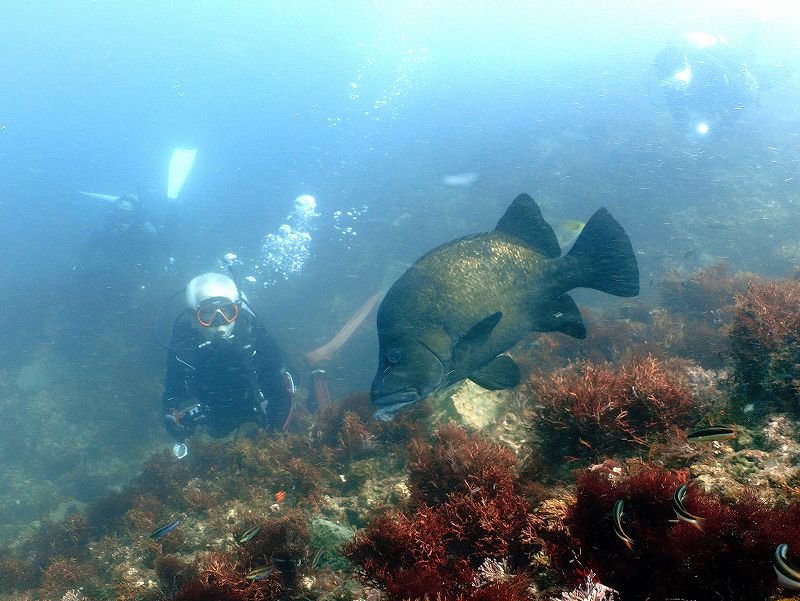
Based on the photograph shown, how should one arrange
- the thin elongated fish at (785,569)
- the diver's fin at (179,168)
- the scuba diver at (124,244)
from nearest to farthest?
the thin elongated fish at (785,569) < the scuba diver at (124,244) < the diver's fin at (179,168)

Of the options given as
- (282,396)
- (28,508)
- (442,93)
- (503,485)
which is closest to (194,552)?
(503,485)

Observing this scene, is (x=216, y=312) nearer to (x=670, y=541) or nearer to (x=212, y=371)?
(x=212, y=371)

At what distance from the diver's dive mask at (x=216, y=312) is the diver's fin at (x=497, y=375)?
7674 mm

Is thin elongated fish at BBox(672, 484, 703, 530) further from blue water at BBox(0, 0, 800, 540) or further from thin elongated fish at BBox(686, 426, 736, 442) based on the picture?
blue water at BBox(0, 0, 800, 540)

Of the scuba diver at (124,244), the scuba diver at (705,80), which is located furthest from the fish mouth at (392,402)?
the scuba diver at (705,80)

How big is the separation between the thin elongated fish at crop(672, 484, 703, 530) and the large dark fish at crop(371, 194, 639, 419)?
5.68 ft

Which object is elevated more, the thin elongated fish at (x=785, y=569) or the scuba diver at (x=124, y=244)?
the thin elongated fish at (x=785, y=569)

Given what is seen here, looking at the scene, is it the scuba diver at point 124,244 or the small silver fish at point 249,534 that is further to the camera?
the scuba diver at point 124,244

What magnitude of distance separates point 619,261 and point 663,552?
106 inches

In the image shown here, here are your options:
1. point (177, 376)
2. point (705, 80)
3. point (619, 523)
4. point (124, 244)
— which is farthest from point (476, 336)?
point (705, 80)

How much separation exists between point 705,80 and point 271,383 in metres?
33.7

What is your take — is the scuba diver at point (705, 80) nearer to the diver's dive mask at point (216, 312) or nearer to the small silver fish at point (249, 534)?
the diver's dive mask at point (216, 312)

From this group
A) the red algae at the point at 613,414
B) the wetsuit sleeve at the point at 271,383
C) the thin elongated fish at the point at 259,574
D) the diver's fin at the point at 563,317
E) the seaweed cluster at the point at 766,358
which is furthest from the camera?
the wetsuit sleeve at the point at 271,383

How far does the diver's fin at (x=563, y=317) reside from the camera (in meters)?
3.90
